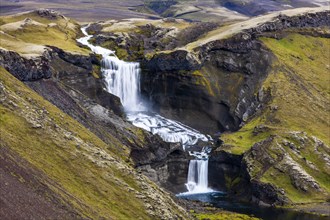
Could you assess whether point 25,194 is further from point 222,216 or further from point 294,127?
point 294,127

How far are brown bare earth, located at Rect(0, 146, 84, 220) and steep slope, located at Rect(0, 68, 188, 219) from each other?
18 centimetres

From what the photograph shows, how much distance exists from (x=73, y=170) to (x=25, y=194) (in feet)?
38.7

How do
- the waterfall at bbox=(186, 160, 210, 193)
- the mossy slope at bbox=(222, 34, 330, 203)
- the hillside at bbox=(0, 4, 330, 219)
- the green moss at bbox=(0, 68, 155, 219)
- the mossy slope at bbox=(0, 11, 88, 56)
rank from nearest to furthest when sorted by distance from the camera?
the green moss at bbox=(0, 68, 155, 219) < the hillside at bbox=(0, 4, 330, 219) < the mossy slope at bbox=(222, 34, 330, 203) < the mossy slope at bbox=(0, 11, 88, 56) < the waterfall at bbox=(186, 160, 210, 193)

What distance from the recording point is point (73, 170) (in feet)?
200

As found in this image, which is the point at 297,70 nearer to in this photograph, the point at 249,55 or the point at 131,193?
the point at 249,55

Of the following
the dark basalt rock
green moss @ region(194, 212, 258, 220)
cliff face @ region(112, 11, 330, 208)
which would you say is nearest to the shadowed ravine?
cliff face @ region(112, 11, 330, 208)

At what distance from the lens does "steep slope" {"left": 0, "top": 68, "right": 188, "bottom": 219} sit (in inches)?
2188

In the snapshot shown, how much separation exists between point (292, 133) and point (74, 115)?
49.9 meters

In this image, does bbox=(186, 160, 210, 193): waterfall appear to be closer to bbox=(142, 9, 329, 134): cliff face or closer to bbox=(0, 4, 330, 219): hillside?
bbox=(0, 4, 330, 219): hillside

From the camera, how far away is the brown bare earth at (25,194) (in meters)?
46.4

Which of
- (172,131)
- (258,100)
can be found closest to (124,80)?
(172,131)

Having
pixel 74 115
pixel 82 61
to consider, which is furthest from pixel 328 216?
pixel 82 61

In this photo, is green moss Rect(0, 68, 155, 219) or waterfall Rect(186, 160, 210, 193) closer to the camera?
green moss Rect(0, 68, 155, 219)

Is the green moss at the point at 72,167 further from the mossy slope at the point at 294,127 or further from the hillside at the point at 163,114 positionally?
the mossy slope at the point at 294,127
